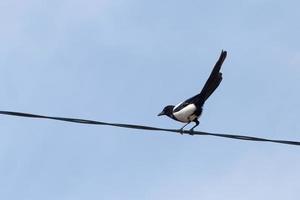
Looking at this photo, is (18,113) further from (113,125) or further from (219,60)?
(219,60)

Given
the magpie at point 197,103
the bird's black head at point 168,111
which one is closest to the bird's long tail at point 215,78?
the magpie at point 197,103

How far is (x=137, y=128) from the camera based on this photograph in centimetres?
768

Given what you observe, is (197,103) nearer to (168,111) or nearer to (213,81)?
(213,81)

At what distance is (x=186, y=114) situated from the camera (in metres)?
11.2

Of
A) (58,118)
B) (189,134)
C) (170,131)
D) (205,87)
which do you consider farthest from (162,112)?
(58,118)

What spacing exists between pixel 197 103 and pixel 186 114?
431 mm

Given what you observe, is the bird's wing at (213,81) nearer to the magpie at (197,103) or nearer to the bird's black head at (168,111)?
the magpie at (197,103)

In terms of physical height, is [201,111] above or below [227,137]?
above

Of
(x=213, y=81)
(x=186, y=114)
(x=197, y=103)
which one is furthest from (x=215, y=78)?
(x=186, y=114)

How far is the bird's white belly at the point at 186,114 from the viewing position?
36.0 ft

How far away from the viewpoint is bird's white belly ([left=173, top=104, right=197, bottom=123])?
11.0 metres

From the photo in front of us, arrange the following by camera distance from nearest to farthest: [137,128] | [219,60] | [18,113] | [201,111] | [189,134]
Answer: [18,113]
[137,128]
[189,134]
[219,60]
[201,111]

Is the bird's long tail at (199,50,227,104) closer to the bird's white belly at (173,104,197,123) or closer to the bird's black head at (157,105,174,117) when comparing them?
the bird's white belly at (173,104,197,123)

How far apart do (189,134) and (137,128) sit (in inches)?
65.8
